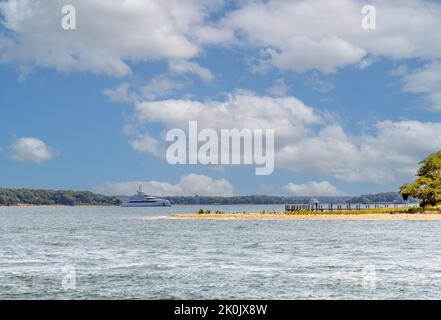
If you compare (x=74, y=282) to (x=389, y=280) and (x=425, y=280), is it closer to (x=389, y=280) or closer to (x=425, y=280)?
(x=389, y=280)

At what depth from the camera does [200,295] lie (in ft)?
104

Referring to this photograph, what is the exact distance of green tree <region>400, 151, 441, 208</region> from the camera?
126625 millimetres

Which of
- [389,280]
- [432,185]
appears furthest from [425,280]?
[432,185]

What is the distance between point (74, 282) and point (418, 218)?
97.6 meters

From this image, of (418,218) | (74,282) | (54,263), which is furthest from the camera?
(418,218)

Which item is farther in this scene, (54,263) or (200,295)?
(54,263)

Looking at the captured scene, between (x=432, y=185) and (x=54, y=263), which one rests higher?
(x=432, y=185)

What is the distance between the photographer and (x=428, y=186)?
127875 millimetres

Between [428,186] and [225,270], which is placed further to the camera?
[428,186]

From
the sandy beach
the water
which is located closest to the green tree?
the sandy beach

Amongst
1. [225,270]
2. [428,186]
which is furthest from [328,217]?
[225,270]

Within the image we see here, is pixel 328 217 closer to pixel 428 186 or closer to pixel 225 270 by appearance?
pixel 428 186
